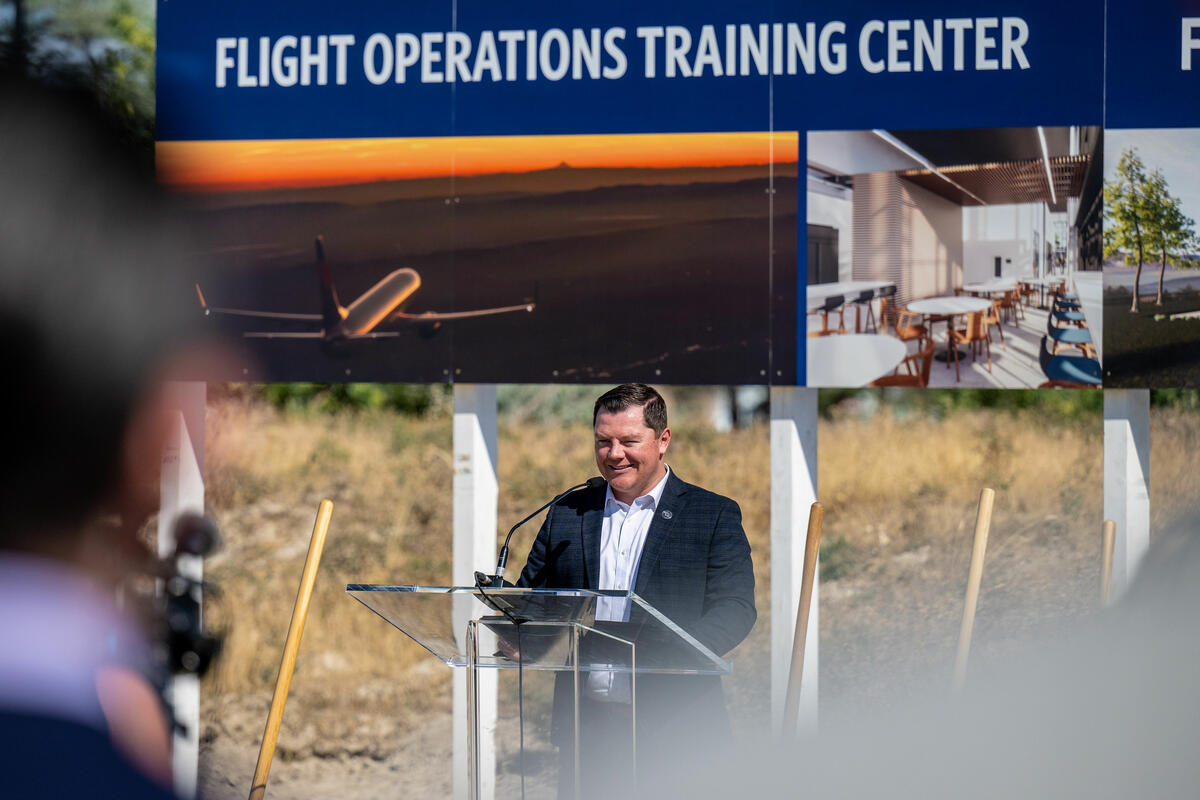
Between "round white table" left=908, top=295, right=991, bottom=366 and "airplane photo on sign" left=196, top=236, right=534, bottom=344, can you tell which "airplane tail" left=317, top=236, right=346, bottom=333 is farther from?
"round white table" left=908, top=295, right=991, bottom=366

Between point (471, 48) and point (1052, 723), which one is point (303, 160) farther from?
point (1052, 723)

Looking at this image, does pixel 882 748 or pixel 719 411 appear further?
pixel 719 411

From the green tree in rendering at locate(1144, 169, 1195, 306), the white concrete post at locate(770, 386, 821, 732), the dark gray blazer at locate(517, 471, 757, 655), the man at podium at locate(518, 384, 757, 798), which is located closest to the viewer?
the man at podium at locate(518, 384, 757, 798)

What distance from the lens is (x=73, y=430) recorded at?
56.0 inches

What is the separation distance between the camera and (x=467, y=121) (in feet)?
14.6

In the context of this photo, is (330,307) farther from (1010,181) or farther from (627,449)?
(1010,181)

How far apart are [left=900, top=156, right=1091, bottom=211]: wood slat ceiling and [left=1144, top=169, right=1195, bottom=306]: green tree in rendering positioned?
22 centimetres

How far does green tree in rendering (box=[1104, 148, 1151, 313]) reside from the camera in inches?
160

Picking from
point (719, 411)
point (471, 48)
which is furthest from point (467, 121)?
point (719, 411)

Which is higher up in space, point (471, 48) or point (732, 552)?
point (471, 48)

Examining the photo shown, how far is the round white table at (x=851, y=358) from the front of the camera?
423 centimetres

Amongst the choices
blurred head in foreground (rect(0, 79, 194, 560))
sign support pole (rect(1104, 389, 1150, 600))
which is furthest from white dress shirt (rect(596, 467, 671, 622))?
blurred head in foreground (rect(0, 79, 194, 560))

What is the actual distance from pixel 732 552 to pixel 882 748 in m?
2.61

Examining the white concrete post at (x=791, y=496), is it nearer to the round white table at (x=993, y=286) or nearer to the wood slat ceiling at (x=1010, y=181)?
the round white table at (x=993, y=286)
